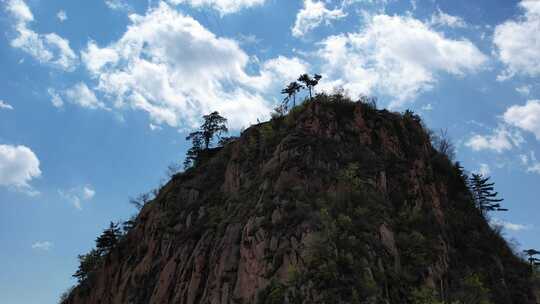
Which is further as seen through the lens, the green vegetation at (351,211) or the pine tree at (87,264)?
the pine tree at (87,264)

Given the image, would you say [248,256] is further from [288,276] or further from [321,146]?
[321,146]

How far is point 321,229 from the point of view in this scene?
84.6 ft

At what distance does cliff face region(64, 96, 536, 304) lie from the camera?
24.5 m

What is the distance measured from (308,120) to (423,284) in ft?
49.8

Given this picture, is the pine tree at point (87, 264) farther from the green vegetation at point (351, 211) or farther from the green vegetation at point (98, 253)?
the green vegetation at point (351, 211)

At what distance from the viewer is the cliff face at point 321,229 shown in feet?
80.5

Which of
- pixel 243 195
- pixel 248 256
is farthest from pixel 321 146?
pixel 248 256

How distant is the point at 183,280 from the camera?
3262 centimetres

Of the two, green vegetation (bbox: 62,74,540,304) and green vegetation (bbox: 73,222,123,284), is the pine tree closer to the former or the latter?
green vegetation (bbox: 73,222,123,284)

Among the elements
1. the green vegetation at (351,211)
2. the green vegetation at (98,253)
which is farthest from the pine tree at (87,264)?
the green vegetation at (351,211)

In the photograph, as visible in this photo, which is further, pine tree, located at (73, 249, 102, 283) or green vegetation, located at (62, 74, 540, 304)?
pine tree, located at (73, 249, 102, 283)

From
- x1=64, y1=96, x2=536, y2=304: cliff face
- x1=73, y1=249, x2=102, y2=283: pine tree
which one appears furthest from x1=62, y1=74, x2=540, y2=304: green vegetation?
x1=73, y1=249, x2=102, y2=283: pine tree

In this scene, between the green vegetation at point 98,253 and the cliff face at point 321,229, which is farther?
the green vegetation at point 98,253

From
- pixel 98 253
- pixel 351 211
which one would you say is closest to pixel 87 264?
pixel 98 253
